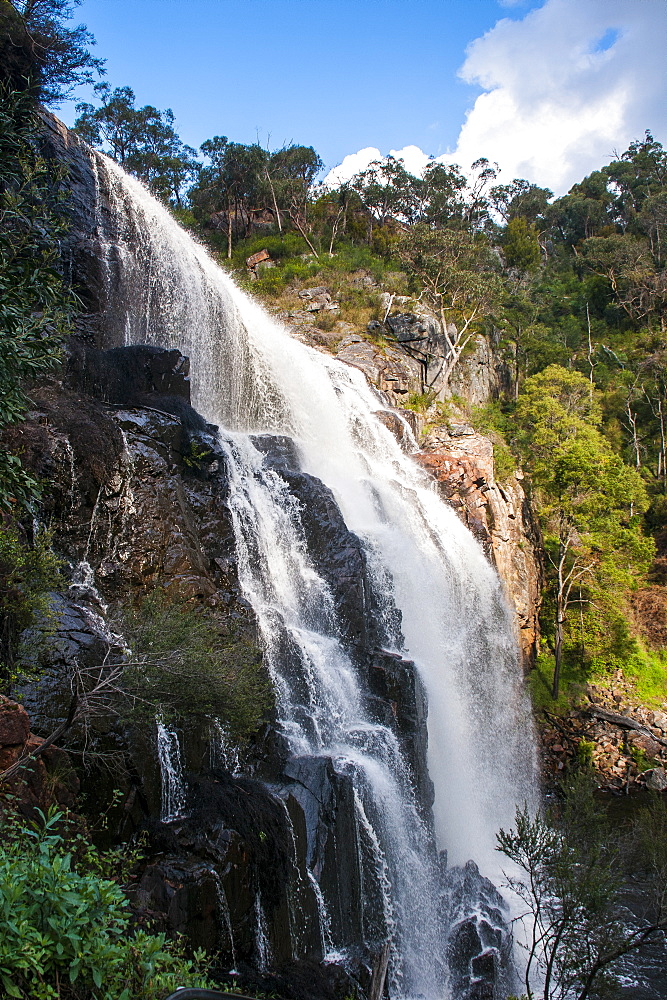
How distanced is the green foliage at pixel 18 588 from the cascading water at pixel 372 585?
5.94 m

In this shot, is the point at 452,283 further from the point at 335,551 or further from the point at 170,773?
the point at 170,773

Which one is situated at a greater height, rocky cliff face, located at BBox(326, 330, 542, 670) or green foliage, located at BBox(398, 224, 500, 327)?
green foliage, located at BBox(398, 224, 500, 327)

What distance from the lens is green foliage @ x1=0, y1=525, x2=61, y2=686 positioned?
8531mm

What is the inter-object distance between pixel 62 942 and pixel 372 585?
550 inches

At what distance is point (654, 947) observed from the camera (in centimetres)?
1472

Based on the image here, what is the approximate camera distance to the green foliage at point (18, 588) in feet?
28.0

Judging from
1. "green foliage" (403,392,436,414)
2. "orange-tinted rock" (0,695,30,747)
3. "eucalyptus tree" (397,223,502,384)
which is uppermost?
"eucalyptus tree" (397,223,502,384)

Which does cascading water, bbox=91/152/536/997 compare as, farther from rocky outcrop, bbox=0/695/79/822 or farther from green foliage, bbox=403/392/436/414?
rocky outcrop, bbox=0/695/79/822

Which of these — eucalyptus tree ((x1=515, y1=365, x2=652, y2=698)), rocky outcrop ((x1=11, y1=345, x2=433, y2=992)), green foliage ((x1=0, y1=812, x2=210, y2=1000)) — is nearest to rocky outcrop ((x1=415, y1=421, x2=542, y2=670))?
eucalyptus tree ((x1=515, y1=365, x2=652, y2=698))

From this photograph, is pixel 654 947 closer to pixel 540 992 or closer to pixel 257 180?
pixel 540 992

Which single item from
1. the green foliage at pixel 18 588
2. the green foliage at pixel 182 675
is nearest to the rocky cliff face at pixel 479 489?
the green foliage at pixel 182 675

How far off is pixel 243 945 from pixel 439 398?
A: 29.7 m

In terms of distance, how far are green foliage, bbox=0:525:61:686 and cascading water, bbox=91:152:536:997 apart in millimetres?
5936

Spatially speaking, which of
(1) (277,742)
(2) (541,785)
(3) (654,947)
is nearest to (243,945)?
(1) (277,742)
